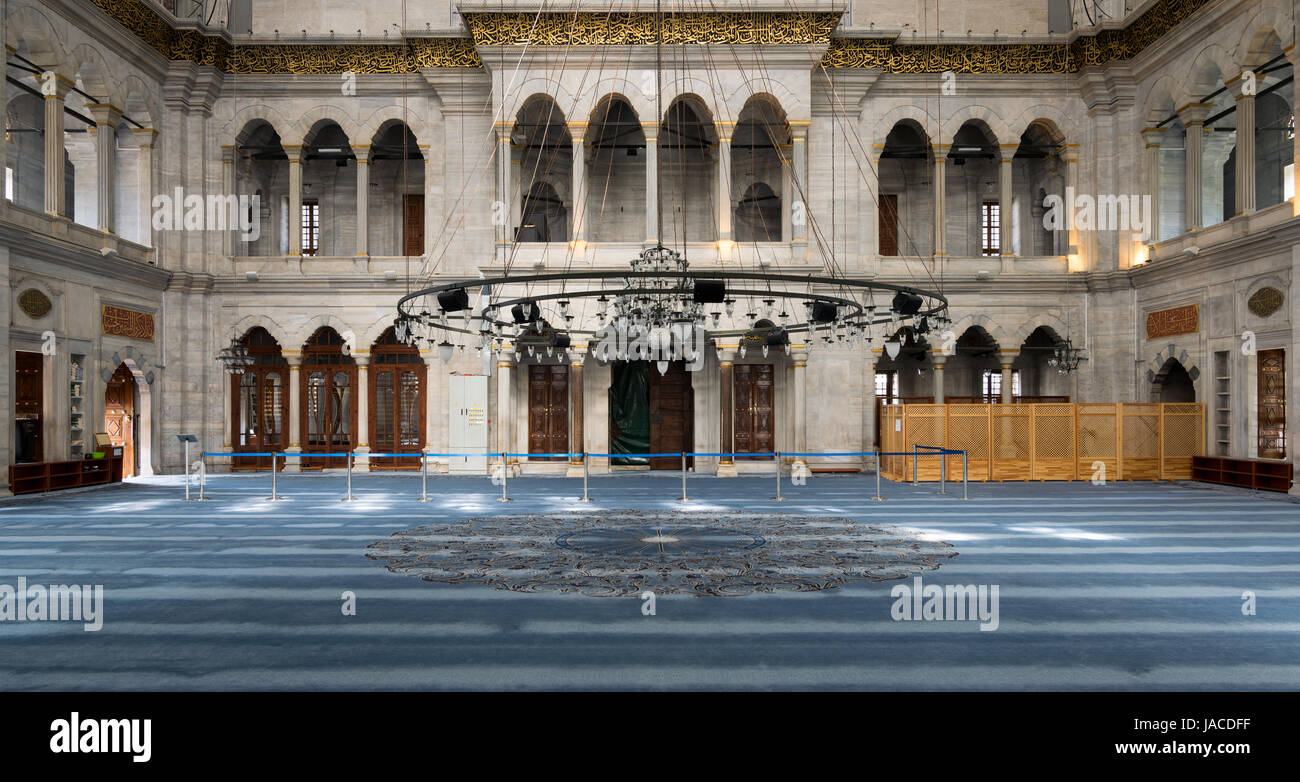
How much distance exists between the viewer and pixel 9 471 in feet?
36.1

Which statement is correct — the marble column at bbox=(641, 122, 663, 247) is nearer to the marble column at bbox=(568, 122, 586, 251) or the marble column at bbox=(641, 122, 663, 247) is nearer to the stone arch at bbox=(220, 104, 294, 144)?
the marble column at bbox=(568, 122, 586, 251)

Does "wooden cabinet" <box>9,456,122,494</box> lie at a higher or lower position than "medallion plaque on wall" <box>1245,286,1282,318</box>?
lower

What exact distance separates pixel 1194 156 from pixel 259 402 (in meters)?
17.5

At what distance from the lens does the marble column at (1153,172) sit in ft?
48.2

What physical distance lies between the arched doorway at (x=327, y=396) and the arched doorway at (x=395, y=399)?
458 millimetres

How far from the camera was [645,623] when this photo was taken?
4.58 metres

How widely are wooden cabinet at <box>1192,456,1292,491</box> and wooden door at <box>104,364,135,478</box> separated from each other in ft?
59.0

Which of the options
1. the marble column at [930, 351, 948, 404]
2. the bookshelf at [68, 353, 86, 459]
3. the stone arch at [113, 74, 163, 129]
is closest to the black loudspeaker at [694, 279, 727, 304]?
the marble column at [930, 351, 948, 404]

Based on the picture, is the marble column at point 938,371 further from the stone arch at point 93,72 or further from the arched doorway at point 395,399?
the stone arch at point 93,72

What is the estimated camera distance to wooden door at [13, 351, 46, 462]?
11.5m

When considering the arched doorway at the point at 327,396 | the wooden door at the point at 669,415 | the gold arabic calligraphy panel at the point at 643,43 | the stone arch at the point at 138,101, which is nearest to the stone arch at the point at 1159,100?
the gold arabic calligraphy panel at the point at 643,43

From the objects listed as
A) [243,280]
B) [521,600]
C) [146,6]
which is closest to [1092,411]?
[521,600]
